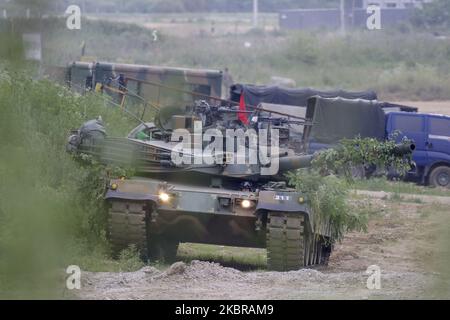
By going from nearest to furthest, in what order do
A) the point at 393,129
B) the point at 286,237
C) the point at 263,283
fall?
1. the point at 263,283
2. the point at 286,237
3. the point at 393,129

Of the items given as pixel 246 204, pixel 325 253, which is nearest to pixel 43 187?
pixel 246 204

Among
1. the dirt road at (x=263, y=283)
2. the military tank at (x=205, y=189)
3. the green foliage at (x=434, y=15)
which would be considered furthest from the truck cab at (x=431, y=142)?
the military tank at (x=205, y=189)

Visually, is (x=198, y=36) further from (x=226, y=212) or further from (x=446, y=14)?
(x=226, y=212)

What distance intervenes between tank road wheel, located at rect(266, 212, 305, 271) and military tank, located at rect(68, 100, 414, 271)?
1 centimetres

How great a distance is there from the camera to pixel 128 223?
1219 cm

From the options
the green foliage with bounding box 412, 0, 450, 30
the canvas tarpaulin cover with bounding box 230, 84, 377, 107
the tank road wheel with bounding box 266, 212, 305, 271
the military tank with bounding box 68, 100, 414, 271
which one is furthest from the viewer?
the canvas tarpaulin cover with bounding box 230, 84, 377, 107

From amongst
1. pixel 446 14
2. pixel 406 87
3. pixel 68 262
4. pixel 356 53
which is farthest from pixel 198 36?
pixel 68 262

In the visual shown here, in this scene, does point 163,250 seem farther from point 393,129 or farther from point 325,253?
point 393,129

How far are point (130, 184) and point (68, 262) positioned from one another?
2.04 m

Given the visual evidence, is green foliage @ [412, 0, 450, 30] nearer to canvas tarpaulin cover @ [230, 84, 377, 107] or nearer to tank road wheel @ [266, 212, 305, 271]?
canvas tarpaulin cover @ [230, 84, 377, 107]

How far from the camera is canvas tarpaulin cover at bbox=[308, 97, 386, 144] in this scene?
23156 mm

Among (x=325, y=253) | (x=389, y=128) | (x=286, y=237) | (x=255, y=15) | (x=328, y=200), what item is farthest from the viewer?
(x=255, y=15)

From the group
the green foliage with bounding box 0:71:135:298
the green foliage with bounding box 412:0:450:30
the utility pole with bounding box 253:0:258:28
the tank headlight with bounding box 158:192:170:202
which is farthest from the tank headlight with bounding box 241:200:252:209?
the utility pole with bounding box 253:0:258:28

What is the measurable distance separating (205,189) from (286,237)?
4.02ft
